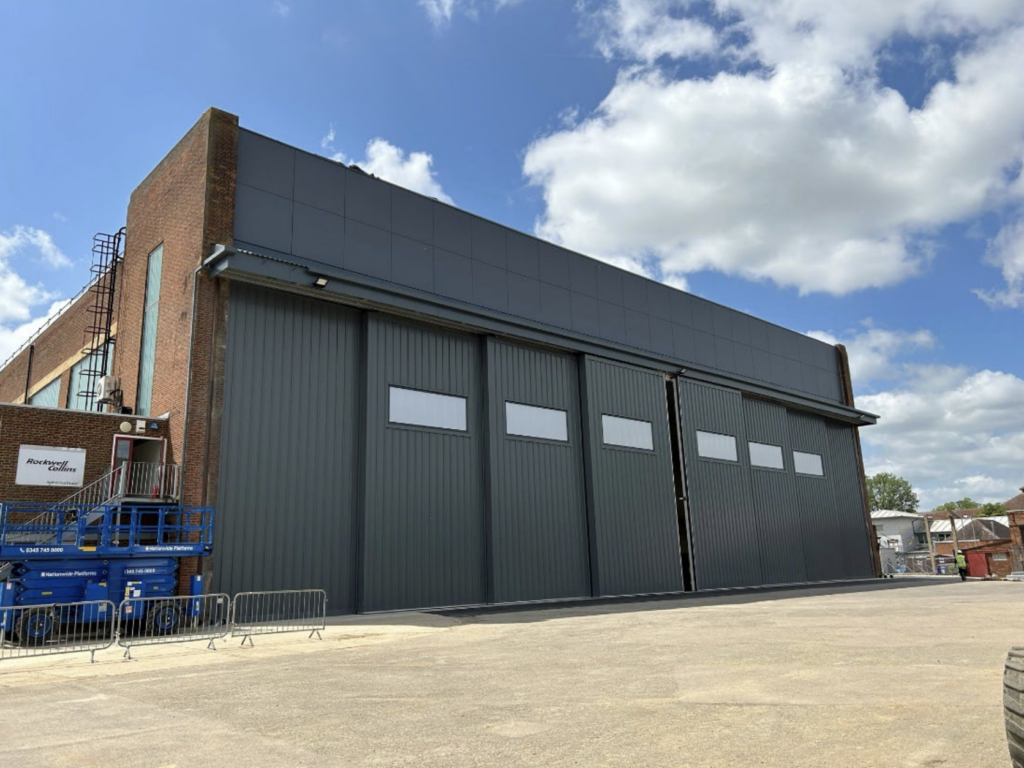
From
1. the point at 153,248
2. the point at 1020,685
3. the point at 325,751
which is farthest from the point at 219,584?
the point at 1020,685

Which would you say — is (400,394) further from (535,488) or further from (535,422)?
(535,488)

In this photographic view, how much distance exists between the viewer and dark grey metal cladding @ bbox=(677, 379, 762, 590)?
30.2m

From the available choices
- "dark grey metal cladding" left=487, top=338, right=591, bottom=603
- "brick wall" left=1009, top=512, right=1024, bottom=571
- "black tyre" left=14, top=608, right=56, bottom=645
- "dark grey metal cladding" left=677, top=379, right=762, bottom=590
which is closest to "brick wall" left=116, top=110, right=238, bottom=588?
"black tyre" left=14, top=608, right=56, bottom=645

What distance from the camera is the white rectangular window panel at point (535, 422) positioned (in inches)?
964

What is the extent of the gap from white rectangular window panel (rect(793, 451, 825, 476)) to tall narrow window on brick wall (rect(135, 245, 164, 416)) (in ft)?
95.8

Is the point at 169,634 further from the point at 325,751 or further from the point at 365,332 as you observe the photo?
the point at 325,751

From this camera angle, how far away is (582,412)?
26.9m

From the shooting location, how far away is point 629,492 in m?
27.6

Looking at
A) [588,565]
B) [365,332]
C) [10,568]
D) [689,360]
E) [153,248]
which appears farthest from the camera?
[689,360]

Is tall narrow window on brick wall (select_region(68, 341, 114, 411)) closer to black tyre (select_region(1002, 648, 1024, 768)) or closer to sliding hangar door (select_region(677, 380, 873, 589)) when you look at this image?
sliding hangar door (select_region(677, 380, 873, 589))

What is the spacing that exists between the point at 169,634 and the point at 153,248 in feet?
41.4

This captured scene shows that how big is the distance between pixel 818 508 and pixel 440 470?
23.9m

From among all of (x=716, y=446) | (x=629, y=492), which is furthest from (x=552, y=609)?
(x=716, y=446)

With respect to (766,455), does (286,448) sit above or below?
below
